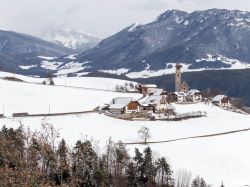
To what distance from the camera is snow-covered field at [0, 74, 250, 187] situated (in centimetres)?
6444

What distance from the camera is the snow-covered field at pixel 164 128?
64.4 meters

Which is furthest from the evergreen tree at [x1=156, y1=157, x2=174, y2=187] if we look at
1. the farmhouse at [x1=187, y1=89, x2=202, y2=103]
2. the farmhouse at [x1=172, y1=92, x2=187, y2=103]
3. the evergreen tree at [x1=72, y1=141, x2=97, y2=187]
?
the farmhouse at [x1=187, y1=89, x2=202, y2=103]

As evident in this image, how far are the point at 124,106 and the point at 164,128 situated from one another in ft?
37.5

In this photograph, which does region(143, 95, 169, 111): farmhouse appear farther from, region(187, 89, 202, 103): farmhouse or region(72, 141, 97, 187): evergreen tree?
region(72, 141, 97, 187): evergreen tree

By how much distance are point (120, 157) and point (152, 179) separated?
157 inches

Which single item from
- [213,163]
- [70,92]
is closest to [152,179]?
[213,163]

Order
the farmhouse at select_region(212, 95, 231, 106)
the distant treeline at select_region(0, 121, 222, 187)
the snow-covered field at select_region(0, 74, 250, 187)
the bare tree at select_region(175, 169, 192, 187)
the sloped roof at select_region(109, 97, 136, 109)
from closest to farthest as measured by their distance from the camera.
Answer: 1. the distant treeline at select_region(0, 121, 222, 187)
2. the bare tree at select_region(175, 169, 192, 187)
3. the snow-covered field at select_region(0, 74, 250, 187)
4. the sloped roof at select_region(109, 97, 136, 109)
5. the farmhouse at select_region(212, 95, 231, 106)

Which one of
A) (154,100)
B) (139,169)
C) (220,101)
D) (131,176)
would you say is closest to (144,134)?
(139,169)

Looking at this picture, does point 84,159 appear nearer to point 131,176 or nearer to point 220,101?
point 131,176

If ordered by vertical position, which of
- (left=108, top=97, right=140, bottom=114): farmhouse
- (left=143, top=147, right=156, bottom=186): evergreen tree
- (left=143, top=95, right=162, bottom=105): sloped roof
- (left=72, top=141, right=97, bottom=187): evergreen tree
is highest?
(left=143, top=95, right=162, bottom=105): sloped roof

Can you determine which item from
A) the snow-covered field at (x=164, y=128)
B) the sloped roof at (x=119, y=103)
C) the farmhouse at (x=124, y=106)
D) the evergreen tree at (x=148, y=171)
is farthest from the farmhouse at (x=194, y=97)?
the evergreen tree at (x=148, y=171)

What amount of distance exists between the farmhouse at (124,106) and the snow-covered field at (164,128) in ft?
13.5

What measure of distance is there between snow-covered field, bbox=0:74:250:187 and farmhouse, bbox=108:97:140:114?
4.13 metres

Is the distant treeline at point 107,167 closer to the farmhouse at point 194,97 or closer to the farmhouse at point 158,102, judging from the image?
the farmhouse at point 158,102
